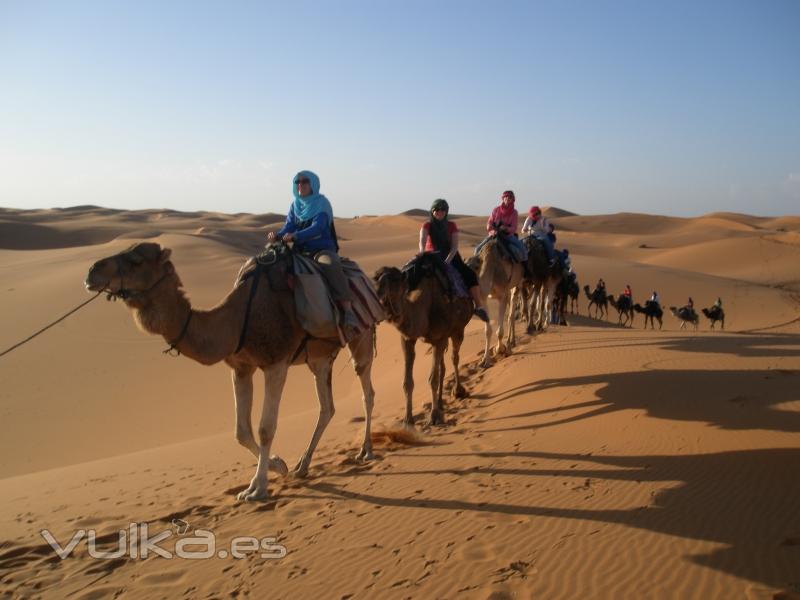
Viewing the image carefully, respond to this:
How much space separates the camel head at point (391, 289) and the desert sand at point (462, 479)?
1716 millimetres

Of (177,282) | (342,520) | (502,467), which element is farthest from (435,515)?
(177,282)

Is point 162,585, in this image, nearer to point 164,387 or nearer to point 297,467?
point 297,467

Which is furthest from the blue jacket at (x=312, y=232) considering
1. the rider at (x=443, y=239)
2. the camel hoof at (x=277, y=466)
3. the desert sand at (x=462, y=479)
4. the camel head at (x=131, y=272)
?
the rider at (x=443, y=239)

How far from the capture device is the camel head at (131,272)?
16.8ft

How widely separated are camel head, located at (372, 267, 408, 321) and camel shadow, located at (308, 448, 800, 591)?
2.28m

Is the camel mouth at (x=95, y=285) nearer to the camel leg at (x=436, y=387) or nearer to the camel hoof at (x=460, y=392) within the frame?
the camel leg at (x=436, y=387)

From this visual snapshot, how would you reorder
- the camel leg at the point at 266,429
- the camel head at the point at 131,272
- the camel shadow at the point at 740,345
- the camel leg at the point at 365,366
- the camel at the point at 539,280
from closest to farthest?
the camel head at the point at 131,272
the camel leg at the point at 266,429
the camel leg at the point at 365,366
the camel shadow at the point at 740,345
the camel at the point at 539,280

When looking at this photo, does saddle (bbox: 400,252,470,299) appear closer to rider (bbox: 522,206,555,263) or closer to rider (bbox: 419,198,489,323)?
rider (bbox: 419,198,489,323)

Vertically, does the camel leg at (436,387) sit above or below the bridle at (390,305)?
below

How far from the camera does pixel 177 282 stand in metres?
5.73

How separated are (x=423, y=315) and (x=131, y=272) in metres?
4.48

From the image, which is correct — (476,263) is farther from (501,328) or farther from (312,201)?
(312,201)

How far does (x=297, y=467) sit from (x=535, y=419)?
337 centimetres

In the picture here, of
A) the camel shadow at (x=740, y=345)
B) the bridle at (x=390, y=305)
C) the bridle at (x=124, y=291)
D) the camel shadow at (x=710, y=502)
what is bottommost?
the camel shadow at (x=710, y=502)
